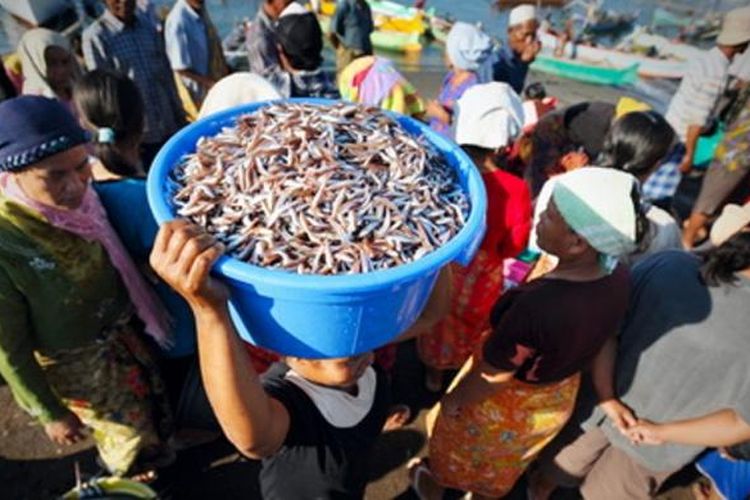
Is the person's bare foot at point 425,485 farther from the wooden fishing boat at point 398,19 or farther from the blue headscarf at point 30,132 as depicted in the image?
the wooden fishing boat at point 398,19

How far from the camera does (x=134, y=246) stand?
2592mm

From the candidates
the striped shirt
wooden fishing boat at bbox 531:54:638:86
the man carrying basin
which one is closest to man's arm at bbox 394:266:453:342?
the man carrying basin

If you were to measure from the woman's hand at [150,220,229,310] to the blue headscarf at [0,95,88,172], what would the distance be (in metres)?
1.10

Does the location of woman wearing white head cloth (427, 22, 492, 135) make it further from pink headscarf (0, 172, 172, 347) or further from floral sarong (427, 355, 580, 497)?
pink headscarf (0, 172, 172, 347)

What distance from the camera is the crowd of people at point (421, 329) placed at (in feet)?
6.34

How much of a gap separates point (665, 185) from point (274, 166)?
4.20 m

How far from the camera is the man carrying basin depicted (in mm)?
1307

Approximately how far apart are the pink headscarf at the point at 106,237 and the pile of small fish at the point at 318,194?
778mm

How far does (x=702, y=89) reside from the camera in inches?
222

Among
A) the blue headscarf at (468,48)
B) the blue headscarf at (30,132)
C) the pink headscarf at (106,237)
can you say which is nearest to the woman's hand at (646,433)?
the pink headscarf at (106,237)

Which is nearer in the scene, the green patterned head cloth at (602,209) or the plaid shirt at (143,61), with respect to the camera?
→ the green patterned head cloth at (602,209)

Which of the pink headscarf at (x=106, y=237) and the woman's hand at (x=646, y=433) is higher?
the pink headscarf at (x=106, y=237)

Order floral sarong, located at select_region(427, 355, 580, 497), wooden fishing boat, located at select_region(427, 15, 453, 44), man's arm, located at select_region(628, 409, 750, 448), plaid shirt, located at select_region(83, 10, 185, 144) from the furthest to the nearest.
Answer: wooden fishing boat, located at select_region(427, 15, 453, 44) → plaid shirt, located at select_region(83, 10, 185, 144) → floral sarong, located at select_region(427, 355, 580, 497) → man's arm, located at select_region(628, 409, 750, 448)

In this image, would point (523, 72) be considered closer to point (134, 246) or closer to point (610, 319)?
point (610, 319)
